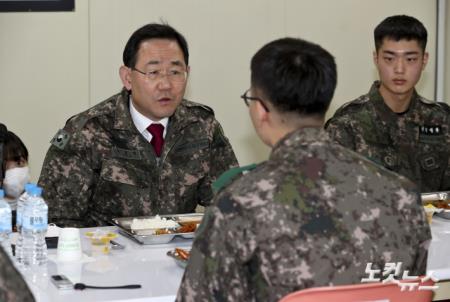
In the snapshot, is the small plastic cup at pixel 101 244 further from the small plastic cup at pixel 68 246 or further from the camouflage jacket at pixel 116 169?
the camouflage jacket at pixel 116 169

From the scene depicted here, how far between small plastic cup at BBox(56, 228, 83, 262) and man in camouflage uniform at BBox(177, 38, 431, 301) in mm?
940

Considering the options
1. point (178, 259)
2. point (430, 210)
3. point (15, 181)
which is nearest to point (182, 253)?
point (178, 259)

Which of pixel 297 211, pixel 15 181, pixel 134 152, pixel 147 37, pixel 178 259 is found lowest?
pixel 15 181

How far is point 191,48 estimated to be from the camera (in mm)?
4750

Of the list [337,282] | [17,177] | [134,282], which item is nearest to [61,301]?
[134,282]

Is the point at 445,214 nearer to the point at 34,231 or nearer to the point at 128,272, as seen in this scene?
the point at 128,272

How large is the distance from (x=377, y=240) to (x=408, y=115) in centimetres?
253

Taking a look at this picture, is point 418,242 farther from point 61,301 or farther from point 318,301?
point 61,301

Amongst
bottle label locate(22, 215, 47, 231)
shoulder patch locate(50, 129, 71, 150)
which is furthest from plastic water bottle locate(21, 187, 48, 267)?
shoulder patch locate(50, 129, 71, 150)

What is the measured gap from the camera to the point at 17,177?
396 cm

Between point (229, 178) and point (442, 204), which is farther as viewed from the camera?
point (442, 204)

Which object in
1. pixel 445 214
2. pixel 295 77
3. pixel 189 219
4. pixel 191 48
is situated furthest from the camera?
pixel 191 48

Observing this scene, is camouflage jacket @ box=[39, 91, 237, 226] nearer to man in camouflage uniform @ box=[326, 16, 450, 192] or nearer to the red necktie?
the red necktie

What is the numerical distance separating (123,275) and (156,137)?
107cm
